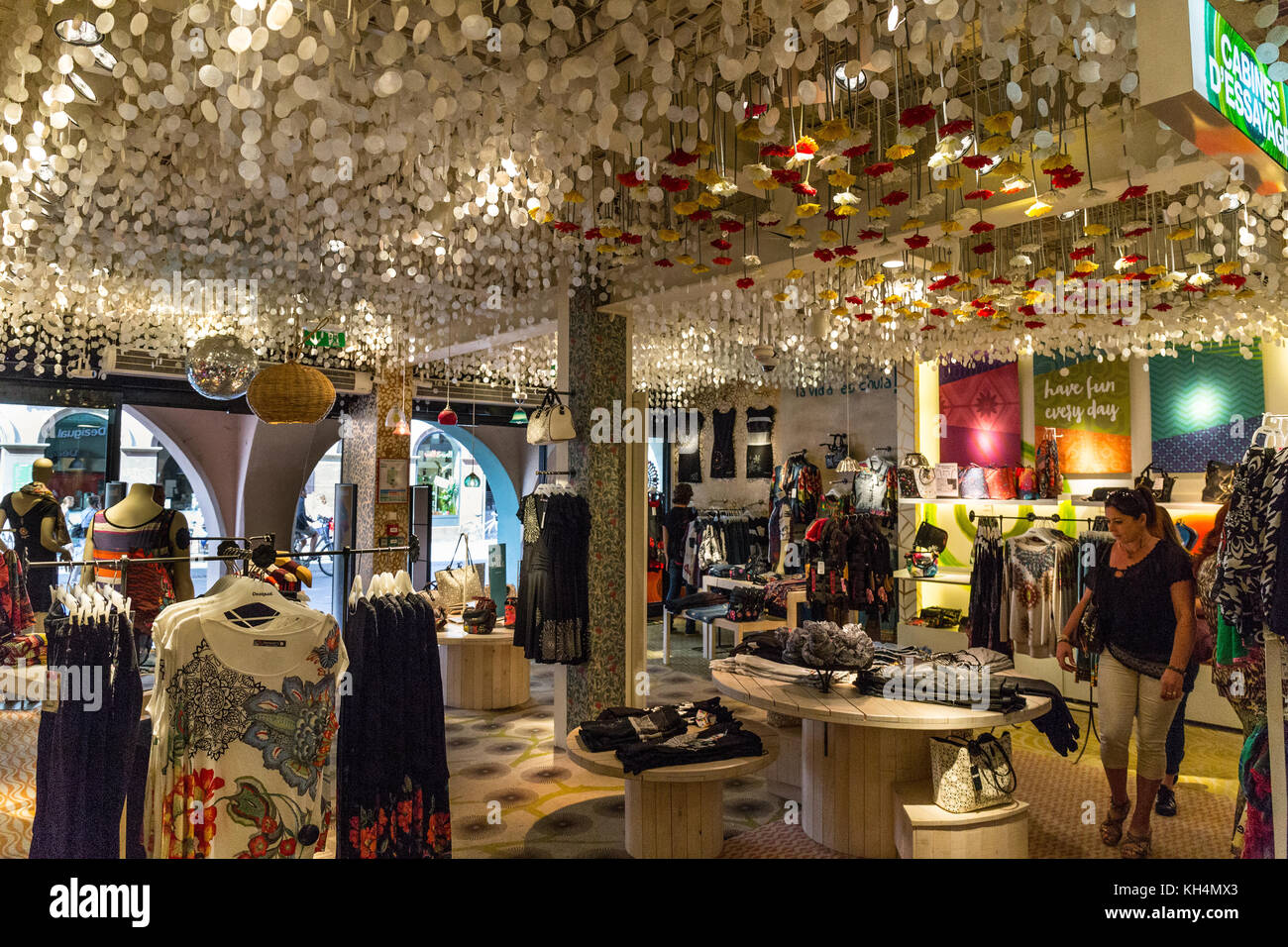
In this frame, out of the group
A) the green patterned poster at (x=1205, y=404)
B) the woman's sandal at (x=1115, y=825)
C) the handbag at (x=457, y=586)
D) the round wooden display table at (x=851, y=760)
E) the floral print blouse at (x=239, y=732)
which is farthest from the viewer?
the handbag at (x=457, y=586)

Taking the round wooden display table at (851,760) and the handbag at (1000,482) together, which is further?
the handbag at (1000,482)

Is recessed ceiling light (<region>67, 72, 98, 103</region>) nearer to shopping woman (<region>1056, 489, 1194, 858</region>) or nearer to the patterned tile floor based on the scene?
the patterned tile floor

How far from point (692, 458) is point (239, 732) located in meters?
9.47

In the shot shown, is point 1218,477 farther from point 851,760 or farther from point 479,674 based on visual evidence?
point 479,674

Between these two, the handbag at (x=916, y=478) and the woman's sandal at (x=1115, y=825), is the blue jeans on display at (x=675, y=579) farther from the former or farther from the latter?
the woman's sandal at (x=1115, y=825)

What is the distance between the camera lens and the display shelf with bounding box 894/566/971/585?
24.5ft

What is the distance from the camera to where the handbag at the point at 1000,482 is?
24.8ft

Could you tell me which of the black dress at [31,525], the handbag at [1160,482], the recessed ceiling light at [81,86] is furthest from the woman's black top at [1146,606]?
the black dress at [31,525]

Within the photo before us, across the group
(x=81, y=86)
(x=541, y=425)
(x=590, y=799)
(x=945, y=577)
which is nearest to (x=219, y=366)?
(x=81, y=86)

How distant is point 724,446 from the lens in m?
11.2

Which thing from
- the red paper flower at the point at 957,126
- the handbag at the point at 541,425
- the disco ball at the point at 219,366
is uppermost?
the red paper flower at the point at 957,126

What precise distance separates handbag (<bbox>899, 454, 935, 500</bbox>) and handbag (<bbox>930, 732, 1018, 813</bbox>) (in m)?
Result: 4.82

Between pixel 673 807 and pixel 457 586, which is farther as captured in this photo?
pixel 457 586

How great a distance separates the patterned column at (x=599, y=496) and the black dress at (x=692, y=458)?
19.4 feet
